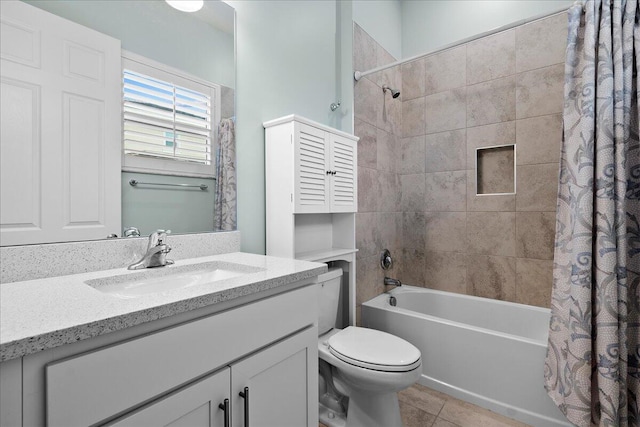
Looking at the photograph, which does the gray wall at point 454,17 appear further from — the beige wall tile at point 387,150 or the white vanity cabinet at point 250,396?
the white vanity cabinet at point 250,396

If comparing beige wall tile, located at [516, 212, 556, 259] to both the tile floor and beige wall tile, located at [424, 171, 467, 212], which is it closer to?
beige wall tile, located at [424, 171, 467, 212]

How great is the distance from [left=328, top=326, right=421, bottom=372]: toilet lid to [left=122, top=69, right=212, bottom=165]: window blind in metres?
1.05

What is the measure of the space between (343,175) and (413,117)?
1.27 meters

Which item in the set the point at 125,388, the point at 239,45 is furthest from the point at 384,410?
the point at 239,45

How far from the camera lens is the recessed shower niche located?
228 centimetres

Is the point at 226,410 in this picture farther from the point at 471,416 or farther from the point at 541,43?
the point at 541,43

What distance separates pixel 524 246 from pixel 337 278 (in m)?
1.43

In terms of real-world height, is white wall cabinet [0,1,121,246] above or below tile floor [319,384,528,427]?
above

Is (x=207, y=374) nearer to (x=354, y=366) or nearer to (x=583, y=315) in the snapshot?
(x=354, y=366)

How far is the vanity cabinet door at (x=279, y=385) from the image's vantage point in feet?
2.60

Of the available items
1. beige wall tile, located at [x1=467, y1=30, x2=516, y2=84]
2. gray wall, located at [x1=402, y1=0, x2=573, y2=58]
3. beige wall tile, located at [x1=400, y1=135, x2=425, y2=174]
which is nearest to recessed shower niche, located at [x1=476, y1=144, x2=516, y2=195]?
beige wall tile, located at [x1=400, y1=135, x2=425, y2=174]

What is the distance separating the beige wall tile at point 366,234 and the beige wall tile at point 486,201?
2.52 feet

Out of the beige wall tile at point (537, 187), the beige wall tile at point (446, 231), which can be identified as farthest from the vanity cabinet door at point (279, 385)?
the beige wall tile at point (537, 187)

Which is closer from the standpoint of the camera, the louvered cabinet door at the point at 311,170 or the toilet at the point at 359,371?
the toilet at the point at 359,371
